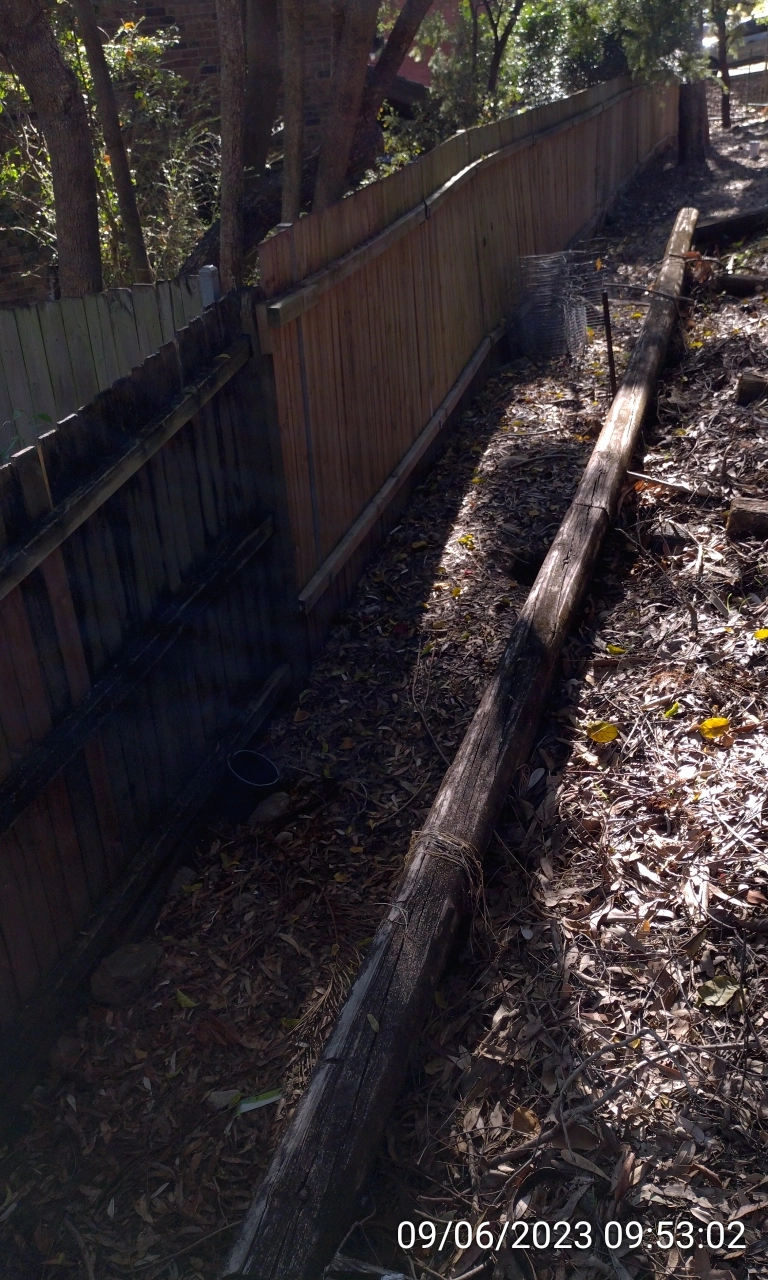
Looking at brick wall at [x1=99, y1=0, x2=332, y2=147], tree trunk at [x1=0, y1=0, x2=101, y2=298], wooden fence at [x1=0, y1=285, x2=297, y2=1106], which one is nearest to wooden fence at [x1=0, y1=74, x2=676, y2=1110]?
wooden fence at [x1=0, y1=285, x2=297, y2=1106]

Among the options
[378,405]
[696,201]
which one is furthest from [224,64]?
[696,201]

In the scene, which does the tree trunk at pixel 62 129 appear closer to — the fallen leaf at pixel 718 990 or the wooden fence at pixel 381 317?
the wooden fence at pixel 381 317

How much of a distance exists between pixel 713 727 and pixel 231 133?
5.42m

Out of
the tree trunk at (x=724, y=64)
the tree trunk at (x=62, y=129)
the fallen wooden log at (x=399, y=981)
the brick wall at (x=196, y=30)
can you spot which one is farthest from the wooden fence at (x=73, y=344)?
the tree trunk at (x=724, y=64)

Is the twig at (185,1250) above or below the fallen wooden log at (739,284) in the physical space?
below

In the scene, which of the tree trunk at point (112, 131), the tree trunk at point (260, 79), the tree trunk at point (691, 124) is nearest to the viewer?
the tree trunk at point (112, 131)

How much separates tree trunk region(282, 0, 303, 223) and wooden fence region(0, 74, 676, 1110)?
4.43 ft

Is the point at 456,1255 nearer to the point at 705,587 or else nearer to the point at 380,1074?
the point at 380,1074

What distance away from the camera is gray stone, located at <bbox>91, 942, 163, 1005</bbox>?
11.6ft

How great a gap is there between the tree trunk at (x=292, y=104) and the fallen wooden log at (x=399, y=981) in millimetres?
4385

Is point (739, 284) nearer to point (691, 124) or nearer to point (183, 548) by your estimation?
point (183, 548)

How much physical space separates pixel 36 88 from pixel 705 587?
4.94 metres

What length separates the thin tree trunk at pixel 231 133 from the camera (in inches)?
269

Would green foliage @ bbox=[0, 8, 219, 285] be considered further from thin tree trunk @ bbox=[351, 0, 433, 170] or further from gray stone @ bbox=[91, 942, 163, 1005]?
gray stone @ bbox=[91, 942, 163, 1005]
